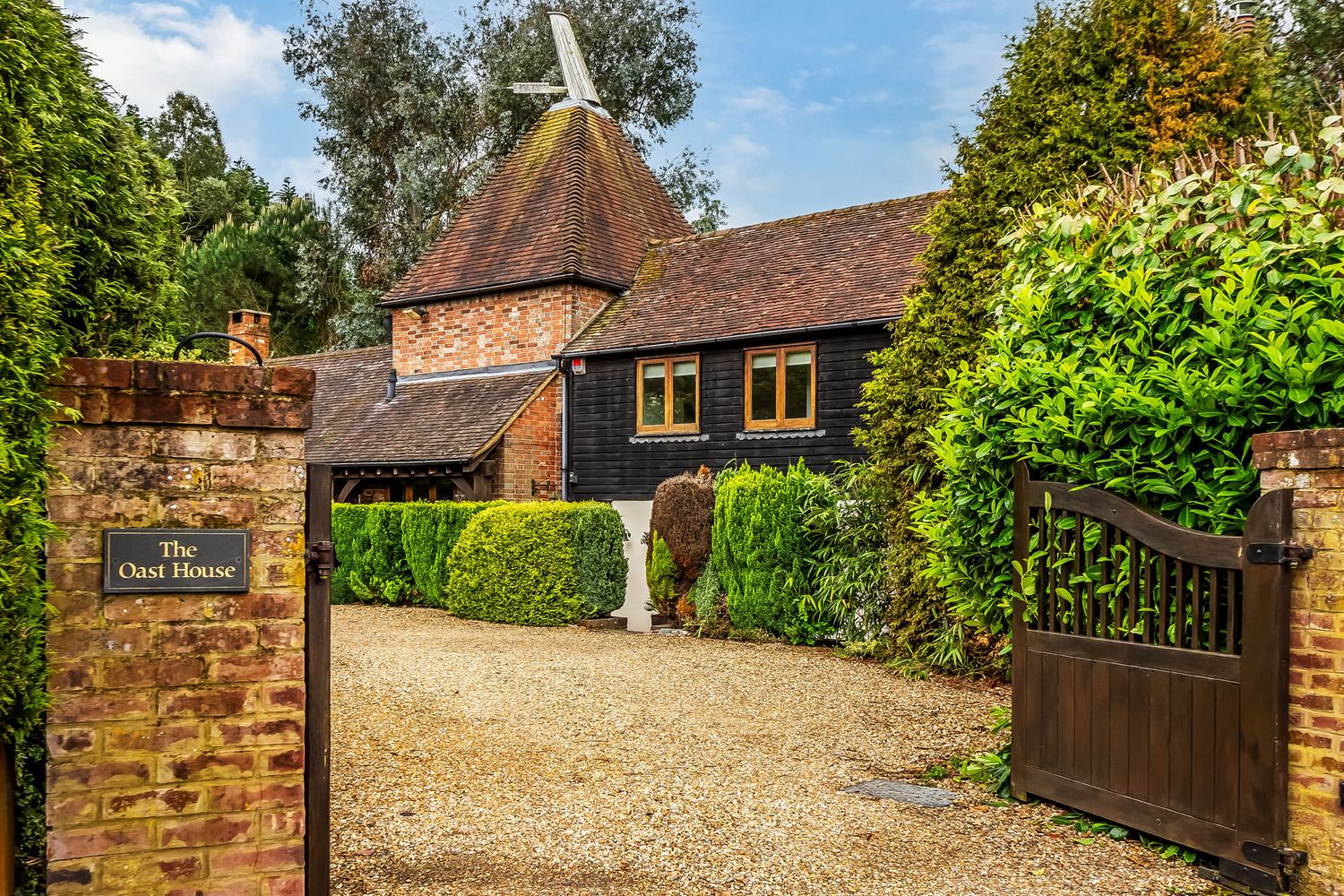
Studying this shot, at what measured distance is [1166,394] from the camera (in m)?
4.73

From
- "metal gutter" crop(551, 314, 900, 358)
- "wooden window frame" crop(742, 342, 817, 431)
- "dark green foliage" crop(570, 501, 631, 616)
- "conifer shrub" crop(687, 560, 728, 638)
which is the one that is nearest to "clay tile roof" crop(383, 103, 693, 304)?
"metal gutter" crop(551, 314, 900, 358)

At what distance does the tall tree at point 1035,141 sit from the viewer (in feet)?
29.9

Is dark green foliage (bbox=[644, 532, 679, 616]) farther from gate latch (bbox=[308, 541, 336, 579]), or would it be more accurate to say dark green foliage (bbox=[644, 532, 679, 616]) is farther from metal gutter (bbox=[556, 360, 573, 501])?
gate latch (bbox=[308, 541, 336, 579])

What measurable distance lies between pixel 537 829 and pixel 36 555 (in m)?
2.84

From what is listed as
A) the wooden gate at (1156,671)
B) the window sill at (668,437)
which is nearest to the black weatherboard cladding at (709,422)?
the window sill at (668,437)

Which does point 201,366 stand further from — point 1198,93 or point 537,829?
point 1198,93

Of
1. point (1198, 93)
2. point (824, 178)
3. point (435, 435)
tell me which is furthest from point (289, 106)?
point (1198, 93)

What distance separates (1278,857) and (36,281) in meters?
5.12

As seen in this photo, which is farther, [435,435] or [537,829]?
[435,435]

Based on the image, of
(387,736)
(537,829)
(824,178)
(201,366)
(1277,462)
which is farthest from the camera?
(824,178)

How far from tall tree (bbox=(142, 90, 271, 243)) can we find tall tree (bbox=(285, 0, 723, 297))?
30.1ft

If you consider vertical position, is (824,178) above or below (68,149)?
above

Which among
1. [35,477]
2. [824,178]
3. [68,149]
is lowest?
[35,477]

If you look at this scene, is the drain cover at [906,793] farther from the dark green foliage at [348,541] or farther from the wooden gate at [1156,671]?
the dark green foliage at [348,541]
